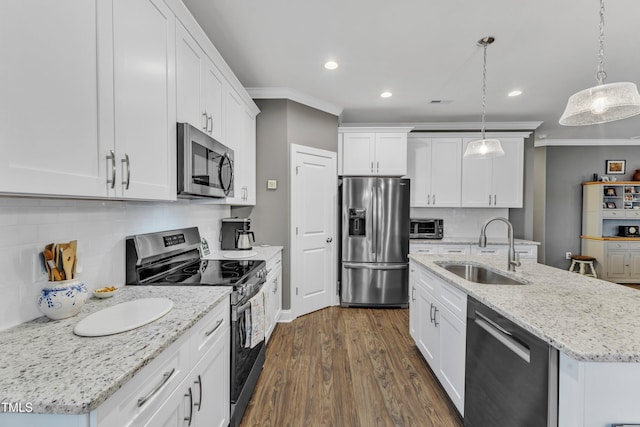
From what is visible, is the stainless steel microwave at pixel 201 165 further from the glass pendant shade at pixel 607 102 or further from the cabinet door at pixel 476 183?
the cabinet door at pixel 476 183

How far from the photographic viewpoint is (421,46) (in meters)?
2.40

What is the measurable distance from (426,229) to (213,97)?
11.4ft

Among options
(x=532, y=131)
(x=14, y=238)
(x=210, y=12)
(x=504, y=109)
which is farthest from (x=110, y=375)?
(x=532, y=131)

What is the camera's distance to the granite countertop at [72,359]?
0.66 meters

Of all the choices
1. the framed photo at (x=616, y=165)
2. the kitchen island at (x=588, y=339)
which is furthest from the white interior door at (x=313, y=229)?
the framed photo at (x=616, y=165)

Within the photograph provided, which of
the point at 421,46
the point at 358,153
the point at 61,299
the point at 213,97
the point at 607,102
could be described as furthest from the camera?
the point at 358,153

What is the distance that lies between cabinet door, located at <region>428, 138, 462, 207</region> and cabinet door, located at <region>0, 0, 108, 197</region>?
4119 mm

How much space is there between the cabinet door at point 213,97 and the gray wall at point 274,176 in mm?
1102

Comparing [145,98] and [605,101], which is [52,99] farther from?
[605,101]

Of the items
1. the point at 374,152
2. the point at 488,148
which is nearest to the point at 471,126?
the point at 374,152

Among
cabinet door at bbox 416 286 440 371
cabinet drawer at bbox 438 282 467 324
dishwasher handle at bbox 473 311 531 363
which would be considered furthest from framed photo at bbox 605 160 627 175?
dishwasher handle at bbox 473 311 531 363

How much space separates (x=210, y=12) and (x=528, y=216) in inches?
189

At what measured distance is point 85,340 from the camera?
920 mm

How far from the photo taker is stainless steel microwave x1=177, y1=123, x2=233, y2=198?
1.61m
